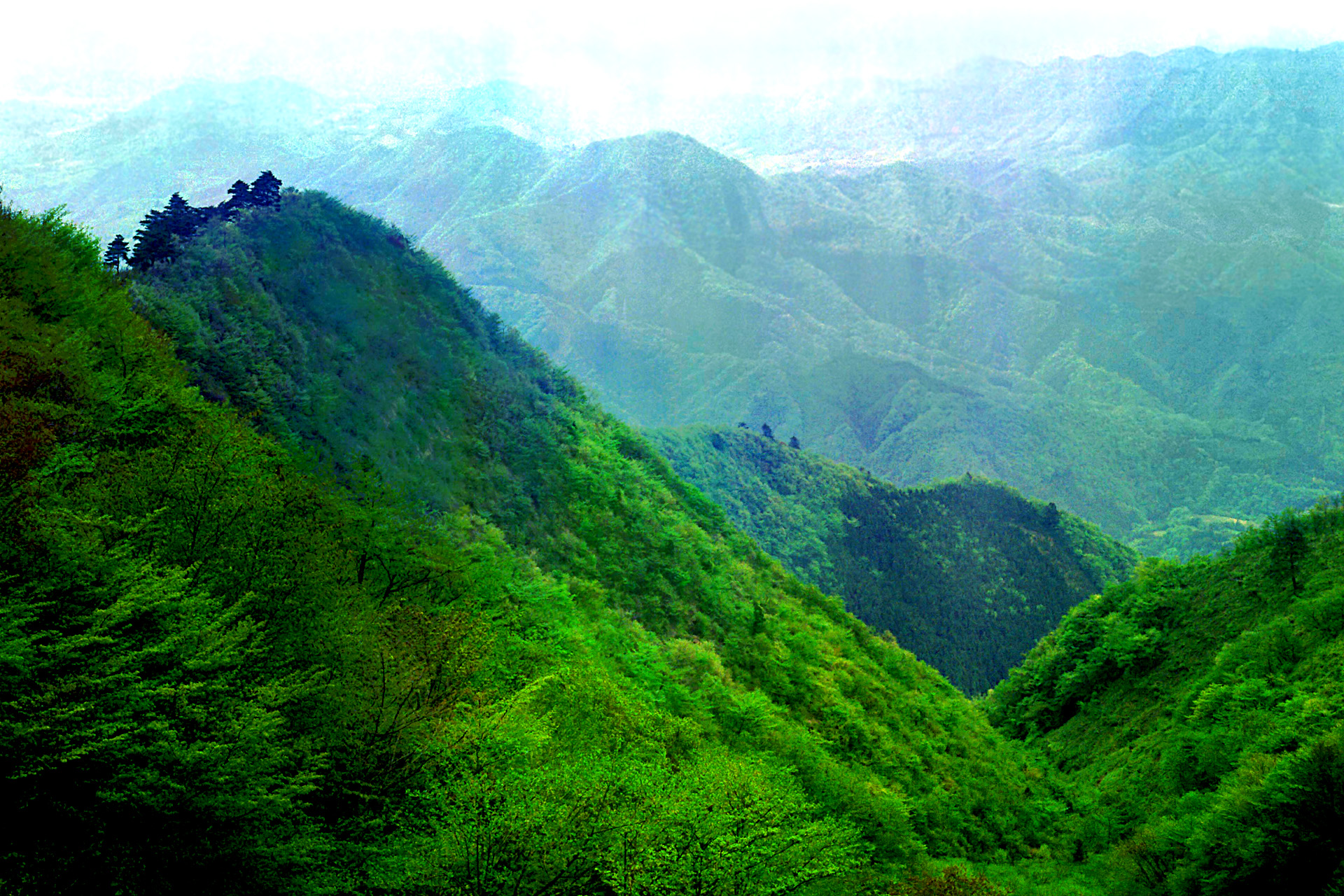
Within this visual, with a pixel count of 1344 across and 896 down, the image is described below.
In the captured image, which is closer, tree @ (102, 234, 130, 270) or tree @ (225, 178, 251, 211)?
tree @ (102, 234, 130, 270)

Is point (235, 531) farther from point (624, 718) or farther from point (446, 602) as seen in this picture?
point (624, 718)

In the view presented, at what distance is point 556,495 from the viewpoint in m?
78.4

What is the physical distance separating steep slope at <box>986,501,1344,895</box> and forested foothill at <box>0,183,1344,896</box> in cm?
37

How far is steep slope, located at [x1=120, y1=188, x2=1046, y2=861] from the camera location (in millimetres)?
53688

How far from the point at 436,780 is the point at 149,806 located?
791 cm

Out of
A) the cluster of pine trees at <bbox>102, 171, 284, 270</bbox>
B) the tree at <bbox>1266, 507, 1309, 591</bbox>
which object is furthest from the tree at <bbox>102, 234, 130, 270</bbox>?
the tree at <bbox>1266, 507, 1309, 591</bbox>

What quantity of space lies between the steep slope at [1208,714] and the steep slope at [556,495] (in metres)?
11.7

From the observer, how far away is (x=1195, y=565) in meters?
126

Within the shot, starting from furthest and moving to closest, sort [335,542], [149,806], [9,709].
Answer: [335,542] → [149,806] → [9,709]

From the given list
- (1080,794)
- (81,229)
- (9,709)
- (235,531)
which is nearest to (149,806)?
(9,709)

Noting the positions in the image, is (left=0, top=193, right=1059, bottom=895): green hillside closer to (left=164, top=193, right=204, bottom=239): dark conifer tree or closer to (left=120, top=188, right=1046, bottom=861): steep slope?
(left=120, top=188, right=1046, bottom=861): steep slope

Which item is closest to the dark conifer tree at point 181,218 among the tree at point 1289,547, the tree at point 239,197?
the tree at point 239,197

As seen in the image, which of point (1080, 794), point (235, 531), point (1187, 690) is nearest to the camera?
point (235, 531)

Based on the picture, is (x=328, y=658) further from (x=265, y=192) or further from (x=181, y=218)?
(x=265, y=192)
